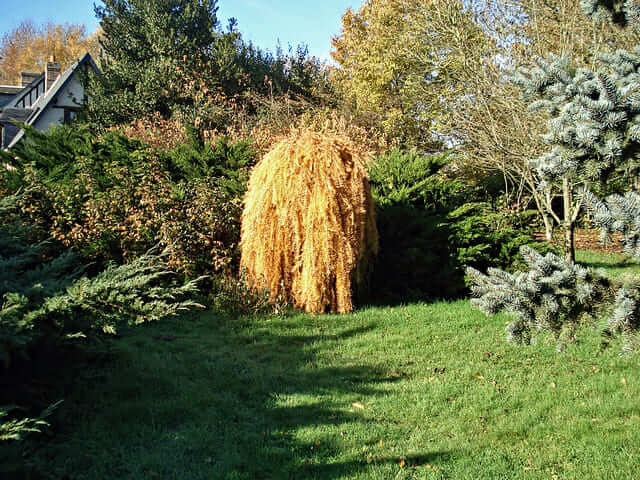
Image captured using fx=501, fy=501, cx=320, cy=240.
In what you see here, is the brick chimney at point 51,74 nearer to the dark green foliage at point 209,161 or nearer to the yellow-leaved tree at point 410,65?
the yellow-leaved tree at point 410,65

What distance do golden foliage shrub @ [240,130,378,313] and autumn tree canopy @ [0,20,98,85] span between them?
4168 cm

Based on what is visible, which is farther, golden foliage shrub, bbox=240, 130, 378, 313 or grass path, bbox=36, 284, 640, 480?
golden foliage shrub, bbox=240, 130, 378, 313

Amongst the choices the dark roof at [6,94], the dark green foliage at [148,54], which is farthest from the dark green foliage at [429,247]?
the dark roof at [6,94]

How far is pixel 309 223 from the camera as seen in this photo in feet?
19.4

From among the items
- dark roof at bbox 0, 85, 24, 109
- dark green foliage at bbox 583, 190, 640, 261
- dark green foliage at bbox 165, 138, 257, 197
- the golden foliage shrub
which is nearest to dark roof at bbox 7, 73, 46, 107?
dark roof at bbox 0, 85, 24, 109

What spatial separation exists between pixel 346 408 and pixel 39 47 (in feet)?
164

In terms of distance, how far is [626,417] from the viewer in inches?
146

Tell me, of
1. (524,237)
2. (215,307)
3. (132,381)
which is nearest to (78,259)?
(215,307)

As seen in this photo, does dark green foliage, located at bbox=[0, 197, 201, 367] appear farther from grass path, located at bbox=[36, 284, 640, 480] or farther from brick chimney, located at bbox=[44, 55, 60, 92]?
brick chimney, located at bbox=[44, 55, 60, 92]

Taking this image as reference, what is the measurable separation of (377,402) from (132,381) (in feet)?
6.63

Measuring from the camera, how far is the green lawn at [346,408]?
10.1 feet

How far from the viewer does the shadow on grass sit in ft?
9.90

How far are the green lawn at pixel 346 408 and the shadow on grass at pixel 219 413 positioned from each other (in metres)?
0.01

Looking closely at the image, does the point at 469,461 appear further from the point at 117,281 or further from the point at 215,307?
the point at 215,307
